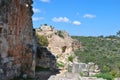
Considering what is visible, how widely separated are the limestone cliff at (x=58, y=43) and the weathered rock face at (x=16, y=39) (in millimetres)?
7797

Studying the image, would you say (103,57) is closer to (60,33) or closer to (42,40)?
(60,33)

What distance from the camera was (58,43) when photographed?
32531 mm

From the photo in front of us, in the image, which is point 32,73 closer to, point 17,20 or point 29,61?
point 29,61

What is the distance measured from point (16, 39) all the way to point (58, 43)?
37.3 feet

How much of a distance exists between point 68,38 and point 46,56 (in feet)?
21.8

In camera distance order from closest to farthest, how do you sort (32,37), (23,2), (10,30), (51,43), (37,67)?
(10,30) → (23,2) → (32,37) → (37,67) → (51,43)

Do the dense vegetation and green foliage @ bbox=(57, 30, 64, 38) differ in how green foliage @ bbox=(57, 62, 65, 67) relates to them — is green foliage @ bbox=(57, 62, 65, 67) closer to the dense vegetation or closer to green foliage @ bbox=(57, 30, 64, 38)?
the dense vegetation

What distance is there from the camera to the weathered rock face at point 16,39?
19594 mm

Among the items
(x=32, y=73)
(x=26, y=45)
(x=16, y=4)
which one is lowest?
(x=32, y=73)

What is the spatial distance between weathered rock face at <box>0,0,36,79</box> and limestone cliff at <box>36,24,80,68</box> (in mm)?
7797

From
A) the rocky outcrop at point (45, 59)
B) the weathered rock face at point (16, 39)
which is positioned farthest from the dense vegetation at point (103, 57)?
the weathered rock face at point (16, 39)

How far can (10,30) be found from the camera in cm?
2034

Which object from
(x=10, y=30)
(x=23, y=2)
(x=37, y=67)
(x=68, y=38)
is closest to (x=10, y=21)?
(x=10, y=30)

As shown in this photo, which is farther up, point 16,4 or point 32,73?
point 16,4
